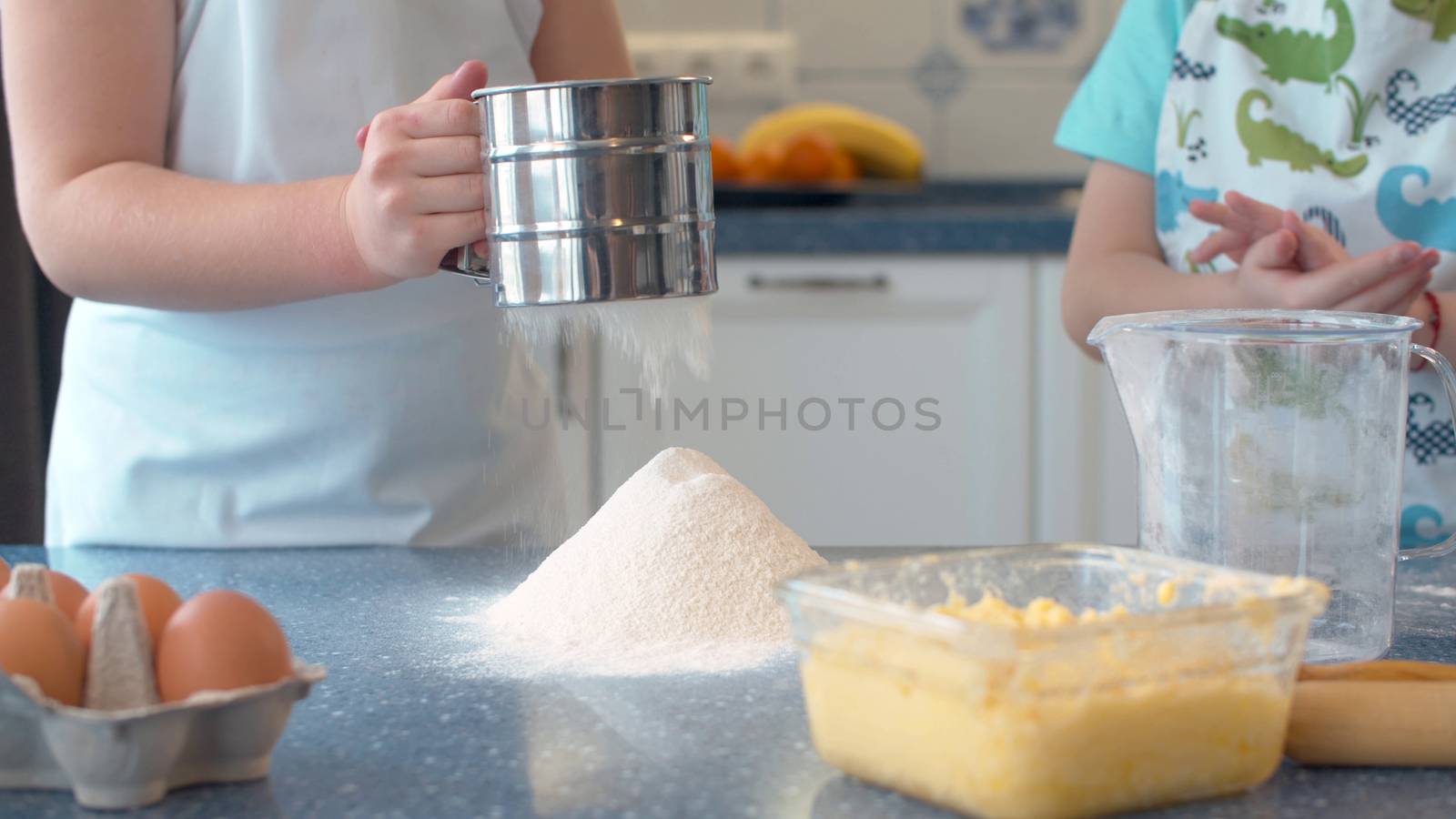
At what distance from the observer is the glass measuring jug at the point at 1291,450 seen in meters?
0.66

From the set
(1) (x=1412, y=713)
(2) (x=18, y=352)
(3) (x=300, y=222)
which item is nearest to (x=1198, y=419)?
(1) (x=1412, y=713)

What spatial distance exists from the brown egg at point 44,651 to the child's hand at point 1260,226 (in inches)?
27.8

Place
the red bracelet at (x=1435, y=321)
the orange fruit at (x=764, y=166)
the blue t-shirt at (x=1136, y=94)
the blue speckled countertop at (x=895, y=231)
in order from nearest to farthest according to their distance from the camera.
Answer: the red bracelet at (x=1435, y=321), the blue t-shirt at (x=1136, y=94), the blue speckled countertop at (x=895, y=231), the orange fruit at (x=764, y=166)

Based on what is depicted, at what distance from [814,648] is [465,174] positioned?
0.33m

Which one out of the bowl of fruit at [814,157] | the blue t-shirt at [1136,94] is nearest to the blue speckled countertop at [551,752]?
the blue t-shirt at [1136,94]

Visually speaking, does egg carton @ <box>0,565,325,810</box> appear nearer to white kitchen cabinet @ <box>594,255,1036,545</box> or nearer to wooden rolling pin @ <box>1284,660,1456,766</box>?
wooden rolling pin @ <box>1284,660,1456,766</box>

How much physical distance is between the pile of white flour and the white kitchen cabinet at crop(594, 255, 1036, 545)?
1.03 meters

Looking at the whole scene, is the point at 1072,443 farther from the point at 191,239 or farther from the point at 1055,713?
the point at 1055,713

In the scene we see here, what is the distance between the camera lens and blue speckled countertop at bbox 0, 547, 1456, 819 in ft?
1.67

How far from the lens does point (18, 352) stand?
1428mm

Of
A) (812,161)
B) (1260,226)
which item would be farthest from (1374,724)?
(812,161)

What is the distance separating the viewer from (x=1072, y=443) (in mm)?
1862

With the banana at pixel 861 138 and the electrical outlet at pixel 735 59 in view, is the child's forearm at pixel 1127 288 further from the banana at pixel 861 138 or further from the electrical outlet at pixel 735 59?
the electrical outlet at pixel 735 59

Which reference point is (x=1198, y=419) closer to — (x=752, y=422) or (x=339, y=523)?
(x=339, y=523)
